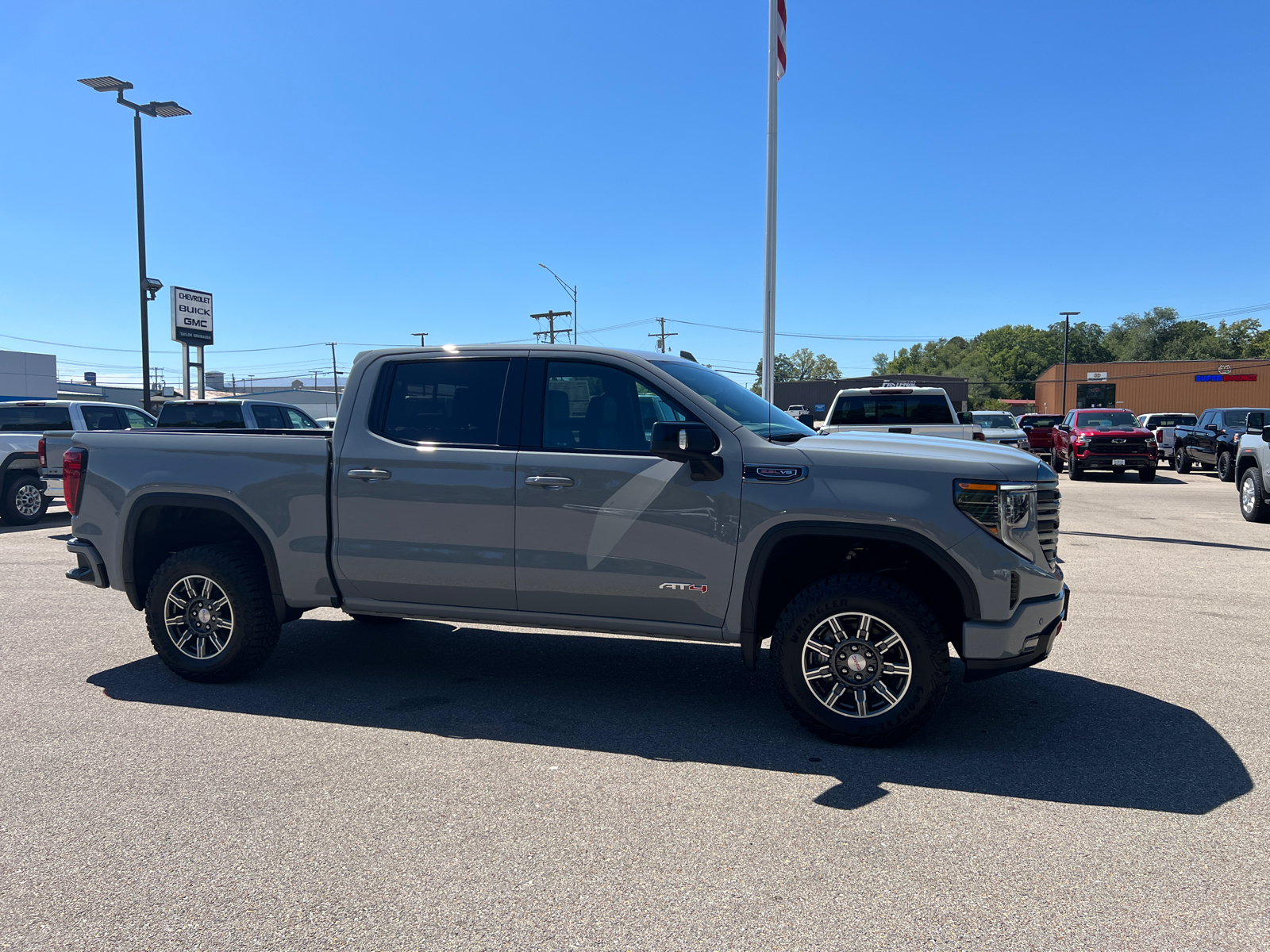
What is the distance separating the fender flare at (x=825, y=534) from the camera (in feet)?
13.6

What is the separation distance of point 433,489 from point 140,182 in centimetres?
2072

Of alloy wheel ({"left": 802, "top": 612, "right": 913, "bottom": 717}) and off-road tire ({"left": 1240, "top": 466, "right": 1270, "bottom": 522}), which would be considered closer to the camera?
alloy wheel ({"left": 802, "top": 612, "right": 913, "bottom": 717})

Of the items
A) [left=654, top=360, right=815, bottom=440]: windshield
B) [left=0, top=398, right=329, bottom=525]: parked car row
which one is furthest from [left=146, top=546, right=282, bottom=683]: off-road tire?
[left=0, top=398, right=329, bottom=525]: parked car row

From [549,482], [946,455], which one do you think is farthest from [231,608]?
[946,455]

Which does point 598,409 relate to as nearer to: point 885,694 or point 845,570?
point 845,570

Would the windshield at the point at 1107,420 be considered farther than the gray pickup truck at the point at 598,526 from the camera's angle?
Yes

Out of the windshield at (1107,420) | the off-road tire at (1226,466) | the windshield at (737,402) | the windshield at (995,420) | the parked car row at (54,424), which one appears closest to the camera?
the windshield at (737,402)

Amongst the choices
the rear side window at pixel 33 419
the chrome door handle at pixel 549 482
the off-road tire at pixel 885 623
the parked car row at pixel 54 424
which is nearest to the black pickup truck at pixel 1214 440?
the off-road tire at pixel 885 623

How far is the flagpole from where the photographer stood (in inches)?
570

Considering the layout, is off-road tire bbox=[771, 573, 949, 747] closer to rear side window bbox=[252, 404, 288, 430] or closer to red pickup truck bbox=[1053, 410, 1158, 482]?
rear side window bbox=[252, 404, 288, 430]

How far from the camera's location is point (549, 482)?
15.2 feet

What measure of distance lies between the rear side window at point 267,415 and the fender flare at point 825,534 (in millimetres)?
12116

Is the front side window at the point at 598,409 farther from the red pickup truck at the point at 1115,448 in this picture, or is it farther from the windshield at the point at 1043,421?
the windshield at the point at 1043,421

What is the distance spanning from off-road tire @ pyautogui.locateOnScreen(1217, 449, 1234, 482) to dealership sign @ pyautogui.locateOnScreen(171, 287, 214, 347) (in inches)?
1168
